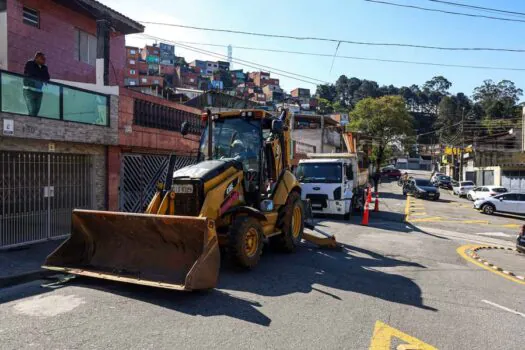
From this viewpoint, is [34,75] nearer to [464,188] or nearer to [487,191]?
[487,191]

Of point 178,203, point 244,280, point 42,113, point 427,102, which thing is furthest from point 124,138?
point 427,102

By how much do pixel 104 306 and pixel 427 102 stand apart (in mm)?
132398

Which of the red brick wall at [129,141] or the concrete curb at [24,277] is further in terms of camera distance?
the red brick wall at [129,141]

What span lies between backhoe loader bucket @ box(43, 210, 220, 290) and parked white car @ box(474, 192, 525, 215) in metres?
22.9

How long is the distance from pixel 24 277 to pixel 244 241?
3.68m

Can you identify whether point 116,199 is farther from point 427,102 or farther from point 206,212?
point 427,102

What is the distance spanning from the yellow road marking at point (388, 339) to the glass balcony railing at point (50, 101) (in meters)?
8.23

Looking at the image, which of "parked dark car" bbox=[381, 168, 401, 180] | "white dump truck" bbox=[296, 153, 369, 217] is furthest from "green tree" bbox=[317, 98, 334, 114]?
"white dump truck" bbox=[296, 153, 369, 217]

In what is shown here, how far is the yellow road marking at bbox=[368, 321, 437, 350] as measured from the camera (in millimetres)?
4598

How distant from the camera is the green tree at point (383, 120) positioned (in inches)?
2180

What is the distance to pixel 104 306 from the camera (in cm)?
552

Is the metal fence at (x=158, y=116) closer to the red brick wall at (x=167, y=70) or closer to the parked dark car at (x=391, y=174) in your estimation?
the parked dark car at (x=391, y=174)

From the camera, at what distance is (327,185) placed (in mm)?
16781

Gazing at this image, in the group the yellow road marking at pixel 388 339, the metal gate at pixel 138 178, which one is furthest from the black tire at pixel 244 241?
the metal gate at pixel 138 178
